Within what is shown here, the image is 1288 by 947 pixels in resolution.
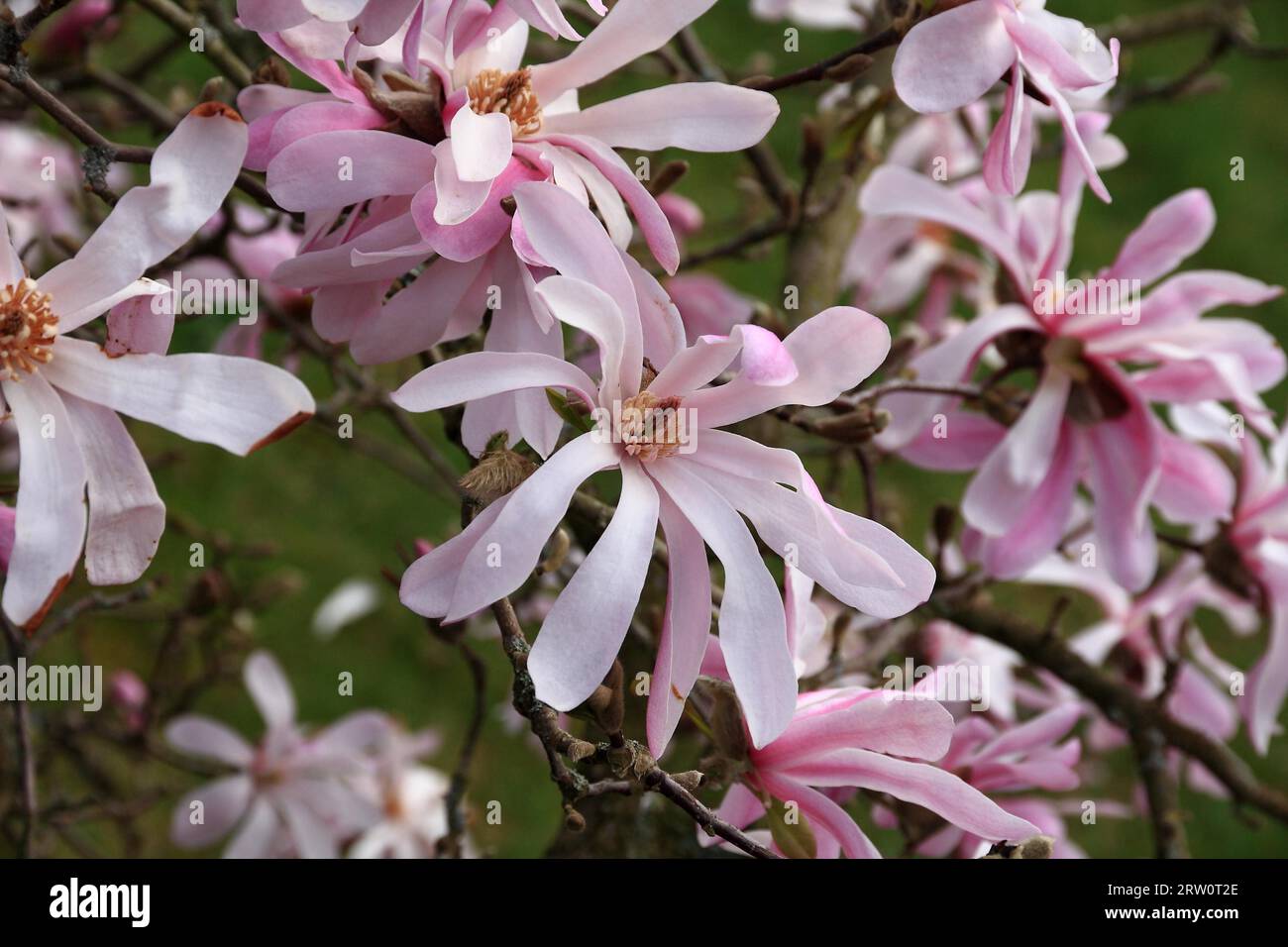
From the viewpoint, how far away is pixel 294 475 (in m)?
2.46

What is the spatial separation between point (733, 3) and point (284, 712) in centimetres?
222

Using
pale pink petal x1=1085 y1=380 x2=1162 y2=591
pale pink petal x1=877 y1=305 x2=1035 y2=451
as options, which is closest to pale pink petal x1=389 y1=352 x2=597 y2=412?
pale pink petal x1=877 y1=305 x2=1035 y2=451

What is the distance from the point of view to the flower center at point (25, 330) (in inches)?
23.8

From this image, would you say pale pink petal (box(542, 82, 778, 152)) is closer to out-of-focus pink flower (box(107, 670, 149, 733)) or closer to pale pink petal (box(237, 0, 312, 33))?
pale pink petal (box(237, 0, 312, 33))

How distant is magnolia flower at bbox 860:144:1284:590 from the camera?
0.91 metres

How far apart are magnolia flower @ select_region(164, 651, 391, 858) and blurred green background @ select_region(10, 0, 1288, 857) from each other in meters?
0.52

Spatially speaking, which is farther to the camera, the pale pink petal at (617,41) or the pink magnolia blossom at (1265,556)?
the pink magnolia blossom at (1265,556)

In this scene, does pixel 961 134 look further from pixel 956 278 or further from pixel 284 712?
pixel 284 712

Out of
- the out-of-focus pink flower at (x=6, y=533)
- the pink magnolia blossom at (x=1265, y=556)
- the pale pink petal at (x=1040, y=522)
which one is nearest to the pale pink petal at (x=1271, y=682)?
the pink magnolia blossom at (x=1265, y=556)

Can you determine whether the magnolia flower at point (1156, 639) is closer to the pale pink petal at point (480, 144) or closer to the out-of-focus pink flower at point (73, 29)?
the pale pink petal at point (480, 144)

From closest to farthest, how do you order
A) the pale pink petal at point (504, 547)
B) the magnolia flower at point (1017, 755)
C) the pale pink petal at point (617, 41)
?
1. the pale pink petal at point (504, 547)
2. the pale pink petal at point (617, 41)
3. the magnolia flower at point (1017, 755)

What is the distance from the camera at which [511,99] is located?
67cm

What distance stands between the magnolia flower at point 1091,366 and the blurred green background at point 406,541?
939 millimetres

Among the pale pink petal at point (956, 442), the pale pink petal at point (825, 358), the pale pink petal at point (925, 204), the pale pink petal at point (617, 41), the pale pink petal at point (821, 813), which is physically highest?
the pale pink petal at point (925, 204)
